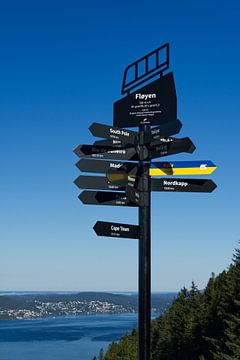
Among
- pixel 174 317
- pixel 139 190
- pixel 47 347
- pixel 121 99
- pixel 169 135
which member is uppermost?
pixel 121 99

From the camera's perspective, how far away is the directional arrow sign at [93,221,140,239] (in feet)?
21.1

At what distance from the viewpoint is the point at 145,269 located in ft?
21.0

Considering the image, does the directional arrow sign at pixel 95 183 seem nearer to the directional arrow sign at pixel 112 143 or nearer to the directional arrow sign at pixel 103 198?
the directional arrow sign at pixel 103 198

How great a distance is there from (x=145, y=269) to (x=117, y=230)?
56cm

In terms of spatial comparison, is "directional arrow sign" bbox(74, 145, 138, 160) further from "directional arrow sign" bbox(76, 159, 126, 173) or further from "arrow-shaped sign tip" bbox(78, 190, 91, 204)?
"arrow-shaped sign tip" bbox(78, 190, 91, 204)

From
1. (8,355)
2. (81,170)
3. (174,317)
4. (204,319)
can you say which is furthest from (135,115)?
(8,355)

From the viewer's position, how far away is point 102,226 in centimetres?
644

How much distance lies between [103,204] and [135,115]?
1.24 meters

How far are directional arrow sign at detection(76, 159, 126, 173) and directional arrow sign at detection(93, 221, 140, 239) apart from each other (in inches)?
28.9

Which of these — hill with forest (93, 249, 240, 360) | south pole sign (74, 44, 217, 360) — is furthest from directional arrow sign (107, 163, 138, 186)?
hill with forest (93, 249, 240, 360)

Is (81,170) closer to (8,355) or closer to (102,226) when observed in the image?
(102,226)

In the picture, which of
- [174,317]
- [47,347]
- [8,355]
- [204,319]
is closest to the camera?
[204,319]

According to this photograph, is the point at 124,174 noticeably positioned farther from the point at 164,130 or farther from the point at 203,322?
the point at 203,322

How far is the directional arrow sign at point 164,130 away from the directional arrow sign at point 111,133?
24 centimetres
